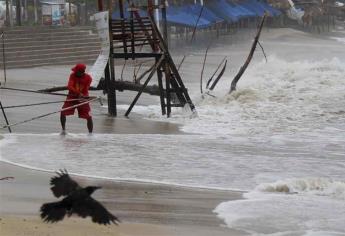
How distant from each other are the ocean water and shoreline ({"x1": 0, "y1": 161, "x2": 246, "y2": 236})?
0.95ft

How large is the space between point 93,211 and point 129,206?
3.58m

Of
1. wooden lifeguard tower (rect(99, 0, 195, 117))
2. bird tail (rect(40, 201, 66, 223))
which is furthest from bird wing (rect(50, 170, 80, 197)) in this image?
wooden lifeguard tower (rect(99, 0, 195, 117))

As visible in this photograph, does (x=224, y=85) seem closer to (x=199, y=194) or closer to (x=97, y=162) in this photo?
(x=97, y=162)

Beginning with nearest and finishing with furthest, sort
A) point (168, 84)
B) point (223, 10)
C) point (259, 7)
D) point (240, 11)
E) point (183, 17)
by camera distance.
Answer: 1. point (168, 84)
2. point (183, 17)
3. point (223, 10)
4. point (240, 11)
5. point (259, 7)

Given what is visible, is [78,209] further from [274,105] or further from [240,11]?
[240,11]

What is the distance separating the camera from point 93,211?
343cm

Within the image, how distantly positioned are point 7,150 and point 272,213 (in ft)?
16.1

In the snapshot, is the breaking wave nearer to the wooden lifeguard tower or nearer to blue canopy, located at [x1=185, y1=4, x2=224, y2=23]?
the wooden lifeguard tower

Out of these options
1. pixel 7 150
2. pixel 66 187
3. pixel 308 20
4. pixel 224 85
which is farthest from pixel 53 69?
pixel 308 20

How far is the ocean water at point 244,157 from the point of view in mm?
7036

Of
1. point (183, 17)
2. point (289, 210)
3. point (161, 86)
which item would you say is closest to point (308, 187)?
point (289, 210)

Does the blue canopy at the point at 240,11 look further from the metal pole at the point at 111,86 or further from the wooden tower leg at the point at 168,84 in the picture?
the metal pole at the point at 111,86

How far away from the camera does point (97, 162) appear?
32.2ft

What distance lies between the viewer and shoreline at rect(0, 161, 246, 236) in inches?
230
